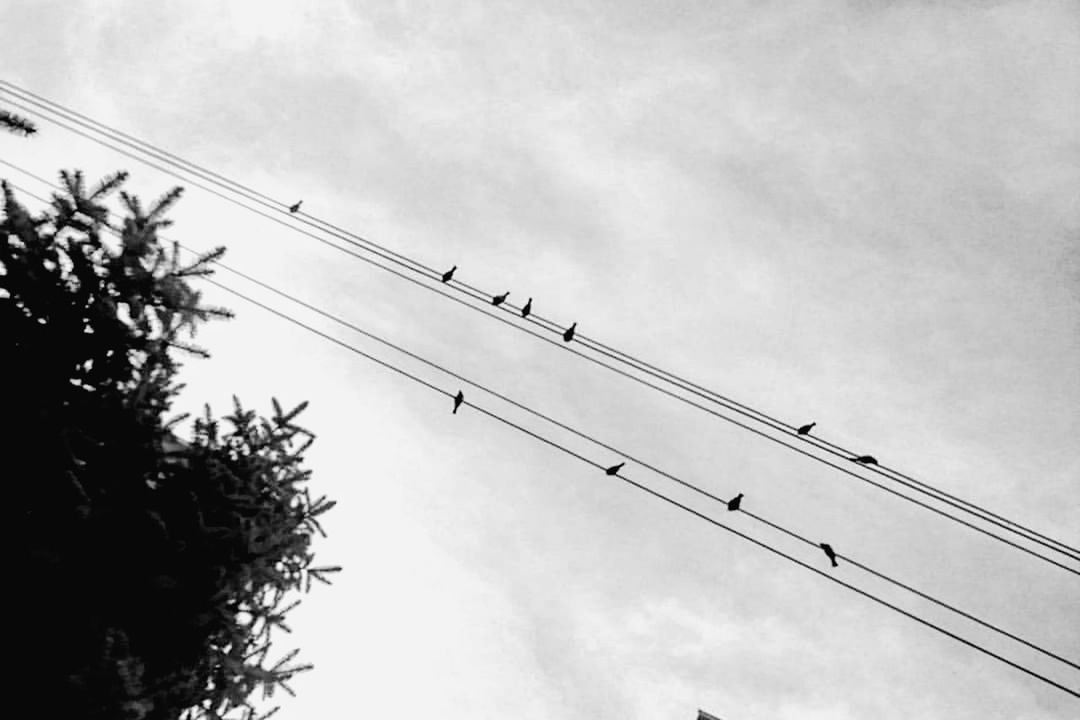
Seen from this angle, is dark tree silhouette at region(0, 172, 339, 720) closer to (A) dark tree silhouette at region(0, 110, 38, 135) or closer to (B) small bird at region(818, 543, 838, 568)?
(A) dark tree silhouette at region(0, 110, 38, 135)

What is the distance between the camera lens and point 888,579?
6.14m

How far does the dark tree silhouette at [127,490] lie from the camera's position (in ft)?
14.5

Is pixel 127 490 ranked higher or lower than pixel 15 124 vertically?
lower

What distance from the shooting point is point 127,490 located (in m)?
4.86

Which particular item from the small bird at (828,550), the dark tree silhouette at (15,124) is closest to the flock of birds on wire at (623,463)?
the small bird at (828,550)

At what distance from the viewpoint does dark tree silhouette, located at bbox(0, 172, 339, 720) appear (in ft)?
14.5

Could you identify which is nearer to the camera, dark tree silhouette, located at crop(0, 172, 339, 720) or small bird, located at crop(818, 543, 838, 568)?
dark tree silhouette, located at crop(0, 172, 339, 720)

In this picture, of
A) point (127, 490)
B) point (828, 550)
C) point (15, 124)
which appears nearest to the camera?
point (15, 124)

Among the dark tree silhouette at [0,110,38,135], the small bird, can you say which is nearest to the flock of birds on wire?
the small bird

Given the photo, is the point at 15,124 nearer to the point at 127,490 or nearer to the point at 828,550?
the point at 127,490

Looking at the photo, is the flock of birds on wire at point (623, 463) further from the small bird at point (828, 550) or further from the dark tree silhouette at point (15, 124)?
the dark tree silhouette at point (15, 124)

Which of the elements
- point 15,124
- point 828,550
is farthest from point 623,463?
point 15,124

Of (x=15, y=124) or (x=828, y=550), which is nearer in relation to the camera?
(x=15, y=124)

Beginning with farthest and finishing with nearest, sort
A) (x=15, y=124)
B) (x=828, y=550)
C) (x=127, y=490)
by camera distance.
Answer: (x=828, y=550)
(x=127, y=490)
(x=15, y=124)
